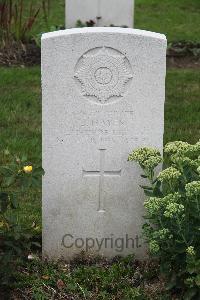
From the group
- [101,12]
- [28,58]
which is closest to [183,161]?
[28,58]

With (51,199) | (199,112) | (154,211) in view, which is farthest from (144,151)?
(199,112)

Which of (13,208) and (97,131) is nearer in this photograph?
(13,208)

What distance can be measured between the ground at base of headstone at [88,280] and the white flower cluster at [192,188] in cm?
62

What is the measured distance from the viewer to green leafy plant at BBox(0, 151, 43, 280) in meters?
3.88

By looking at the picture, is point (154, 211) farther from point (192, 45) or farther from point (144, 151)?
point (192, 45)

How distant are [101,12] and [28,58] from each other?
42.5 inches

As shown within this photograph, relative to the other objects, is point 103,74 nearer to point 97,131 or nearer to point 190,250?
point 97,131

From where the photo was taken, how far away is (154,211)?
153 inches

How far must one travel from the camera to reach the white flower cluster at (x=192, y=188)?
3.74m

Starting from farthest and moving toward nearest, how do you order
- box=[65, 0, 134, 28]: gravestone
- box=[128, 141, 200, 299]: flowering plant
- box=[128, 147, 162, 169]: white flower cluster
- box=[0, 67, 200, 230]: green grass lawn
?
box=[65, 0, 134, 28]: gravestone → box=[0, 67, 200, 230]: green grass lawn → box=[128, 147, 162, 169]: white flower cluster → box=[128, 141, 200, 299]: flowering plant

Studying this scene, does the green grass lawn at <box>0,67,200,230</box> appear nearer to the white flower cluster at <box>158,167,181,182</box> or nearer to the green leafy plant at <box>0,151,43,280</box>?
the green leafy plant at <box>0,151,43,280</box>

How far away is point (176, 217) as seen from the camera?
12.5 feet

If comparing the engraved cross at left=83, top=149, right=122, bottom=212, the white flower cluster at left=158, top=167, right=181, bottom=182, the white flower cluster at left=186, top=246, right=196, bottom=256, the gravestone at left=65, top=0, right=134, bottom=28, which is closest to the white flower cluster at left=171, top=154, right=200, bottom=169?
the white flower cluster at left=158, top=167, right=181, bottom=182

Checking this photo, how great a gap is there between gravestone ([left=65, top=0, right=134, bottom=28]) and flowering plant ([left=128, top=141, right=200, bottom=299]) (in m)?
5.12
